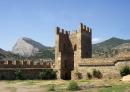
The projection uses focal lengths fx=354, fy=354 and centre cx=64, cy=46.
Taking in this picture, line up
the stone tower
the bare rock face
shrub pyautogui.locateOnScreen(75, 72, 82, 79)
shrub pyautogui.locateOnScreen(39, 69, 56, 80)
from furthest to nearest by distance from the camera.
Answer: the bare rock face, the stone tower, shrub pyautogui.locateOnScreen(39, 69, 56, 80), shrub pyautogui.locateOnScreen(75, 72, 82, 79)

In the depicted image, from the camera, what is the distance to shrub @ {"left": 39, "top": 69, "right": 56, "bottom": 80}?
151 feet

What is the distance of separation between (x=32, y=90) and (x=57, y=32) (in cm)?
2022

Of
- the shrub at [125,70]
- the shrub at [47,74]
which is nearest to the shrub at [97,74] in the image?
the shrub at [125,70]

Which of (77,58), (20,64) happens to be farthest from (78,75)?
(20,64)

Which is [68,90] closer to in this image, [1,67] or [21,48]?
[1,67]

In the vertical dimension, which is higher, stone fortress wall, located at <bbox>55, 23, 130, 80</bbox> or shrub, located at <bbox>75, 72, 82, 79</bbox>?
stone fortress wall, located at <bbox>55, 23, 130, 80</bbox>

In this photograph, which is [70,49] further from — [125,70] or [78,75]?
[125,70]

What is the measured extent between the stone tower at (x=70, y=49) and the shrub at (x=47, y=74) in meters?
0.72

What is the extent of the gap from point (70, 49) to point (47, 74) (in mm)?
6077

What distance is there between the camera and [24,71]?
45.6 meters

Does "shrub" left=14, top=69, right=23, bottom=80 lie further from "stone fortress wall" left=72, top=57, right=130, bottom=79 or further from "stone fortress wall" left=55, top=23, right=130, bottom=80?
"stone fortress wall" left=72, top=57, right=130, bottom=79

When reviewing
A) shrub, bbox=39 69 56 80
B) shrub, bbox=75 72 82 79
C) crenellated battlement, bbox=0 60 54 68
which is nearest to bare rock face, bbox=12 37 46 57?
crenellated battlement, bbox=0 60 54 68

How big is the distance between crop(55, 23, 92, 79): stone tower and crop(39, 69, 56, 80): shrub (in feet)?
2.36

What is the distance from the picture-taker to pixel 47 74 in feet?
152
